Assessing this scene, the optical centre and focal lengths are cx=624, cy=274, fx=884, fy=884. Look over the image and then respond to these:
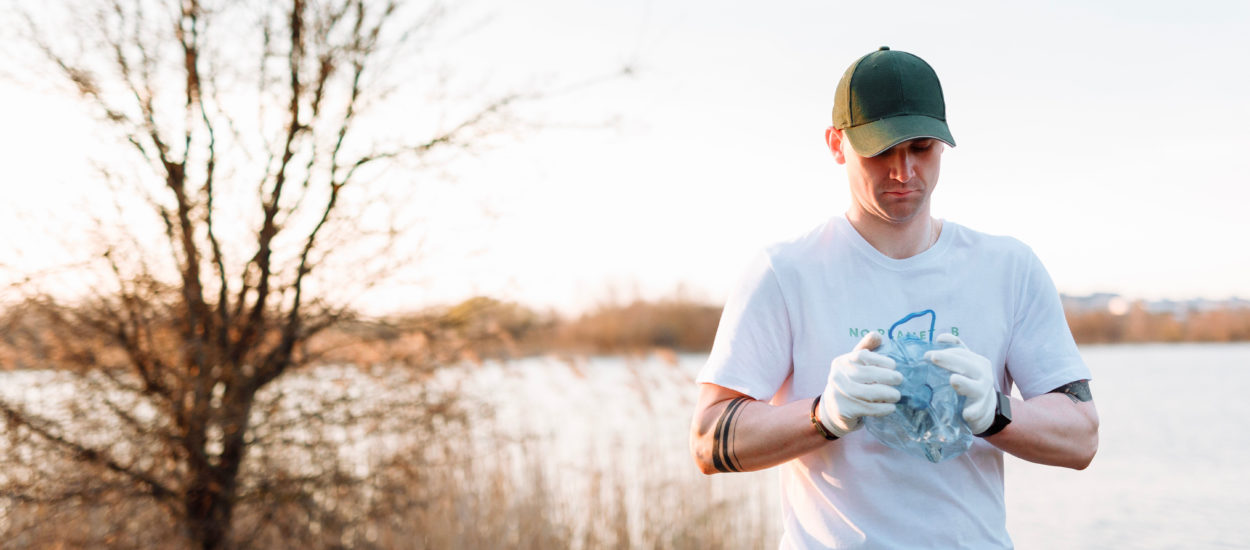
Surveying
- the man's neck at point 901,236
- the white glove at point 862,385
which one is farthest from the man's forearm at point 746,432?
the man's neck at point 901,236

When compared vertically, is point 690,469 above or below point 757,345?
below

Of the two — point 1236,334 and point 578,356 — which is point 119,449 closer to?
point 578,356

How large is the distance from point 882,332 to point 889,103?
39 cm

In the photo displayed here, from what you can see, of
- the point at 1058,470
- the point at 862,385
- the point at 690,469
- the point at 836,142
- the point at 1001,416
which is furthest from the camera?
the point at 1058,470

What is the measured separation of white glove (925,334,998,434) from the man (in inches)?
4.3

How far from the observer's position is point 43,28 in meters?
3.33

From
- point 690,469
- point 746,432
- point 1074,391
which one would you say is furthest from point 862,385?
point 690,469

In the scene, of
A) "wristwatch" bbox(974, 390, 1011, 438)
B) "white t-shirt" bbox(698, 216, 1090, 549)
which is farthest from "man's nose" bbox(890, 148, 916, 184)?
"wristwatch" bbox(974, 390, 1011, 438)

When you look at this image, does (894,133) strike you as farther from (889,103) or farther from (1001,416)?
(1001,416)

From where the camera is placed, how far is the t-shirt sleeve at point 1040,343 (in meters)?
1.50

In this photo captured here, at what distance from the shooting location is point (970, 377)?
1.28 metres

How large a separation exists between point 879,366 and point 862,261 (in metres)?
0.31

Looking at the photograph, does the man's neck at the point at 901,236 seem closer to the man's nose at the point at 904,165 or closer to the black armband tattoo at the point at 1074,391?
the man's nose at the point at 904,165

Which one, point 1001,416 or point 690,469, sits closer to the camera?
point 1001,416
